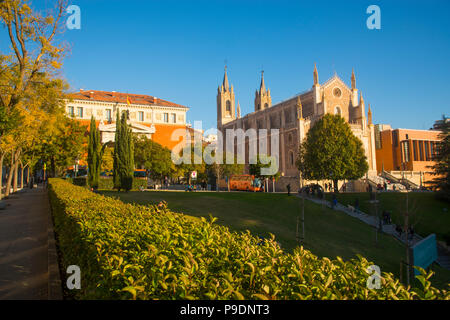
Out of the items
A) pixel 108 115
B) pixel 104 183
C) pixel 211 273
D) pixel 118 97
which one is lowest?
pixel 104 183

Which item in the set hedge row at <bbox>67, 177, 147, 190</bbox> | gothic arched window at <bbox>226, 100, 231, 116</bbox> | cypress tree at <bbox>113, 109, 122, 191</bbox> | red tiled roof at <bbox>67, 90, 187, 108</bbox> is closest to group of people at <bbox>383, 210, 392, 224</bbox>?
cypress tree at <bbox>113, 109, 122, 191</bbox>

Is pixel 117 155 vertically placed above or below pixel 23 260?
above

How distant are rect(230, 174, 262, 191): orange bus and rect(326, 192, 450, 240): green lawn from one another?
12.5 metres

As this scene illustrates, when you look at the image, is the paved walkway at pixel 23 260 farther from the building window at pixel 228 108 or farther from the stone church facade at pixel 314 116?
the building window at pixel 228 108

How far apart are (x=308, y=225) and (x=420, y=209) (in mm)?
17616

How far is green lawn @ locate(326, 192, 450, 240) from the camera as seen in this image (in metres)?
26.8

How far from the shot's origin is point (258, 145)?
69.4 m

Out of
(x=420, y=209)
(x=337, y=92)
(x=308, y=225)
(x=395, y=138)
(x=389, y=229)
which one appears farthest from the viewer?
(x=395, y=138)

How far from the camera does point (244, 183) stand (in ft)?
157

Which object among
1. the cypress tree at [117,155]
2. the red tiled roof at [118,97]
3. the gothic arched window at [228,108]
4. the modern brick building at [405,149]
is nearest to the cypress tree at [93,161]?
the cypress tree at [117,155]

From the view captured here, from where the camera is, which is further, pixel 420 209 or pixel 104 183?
pixel 104 183

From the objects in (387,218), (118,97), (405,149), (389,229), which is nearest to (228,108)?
(118,97)

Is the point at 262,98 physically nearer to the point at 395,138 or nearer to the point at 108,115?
the point at 395,138
